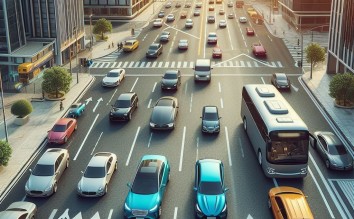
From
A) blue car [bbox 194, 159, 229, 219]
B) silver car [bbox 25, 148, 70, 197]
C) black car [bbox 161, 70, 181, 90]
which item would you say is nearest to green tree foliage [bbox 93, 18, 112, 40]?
black car [bbox 161, 70, 181, 90]

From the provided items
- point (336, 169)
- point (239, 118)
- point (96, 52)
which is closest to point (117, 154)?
point (239, 118)

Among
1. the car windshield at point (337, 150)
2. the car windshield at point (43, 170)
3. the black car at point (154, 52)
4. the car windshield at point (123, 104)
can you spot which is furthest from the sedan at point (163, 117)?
the black car at point (154, 52)

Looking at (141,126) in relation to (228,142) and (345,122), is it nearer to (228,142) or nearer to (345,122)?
(228,142)

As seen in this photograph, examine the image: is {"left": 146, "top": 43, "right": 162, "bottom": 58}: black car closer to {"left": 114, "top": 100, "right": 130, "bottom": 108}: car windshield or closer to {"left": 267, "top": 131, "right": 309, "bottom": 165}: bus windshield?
{"left": 114, "top": 100, "right": 130, "bottom": 108}: car windshield

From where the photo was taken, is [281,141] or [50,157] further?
[50,157]

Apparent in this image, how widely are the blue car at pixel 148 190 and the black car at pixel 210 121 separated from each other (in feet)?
33.4

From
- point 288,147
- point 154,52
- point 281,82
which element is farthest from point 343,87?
point 154,52

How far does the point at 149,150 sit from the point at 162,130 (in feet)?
15.3

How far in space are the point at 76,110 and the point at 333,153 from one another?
27159mm

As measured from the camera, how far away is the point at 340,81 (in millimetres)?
50969

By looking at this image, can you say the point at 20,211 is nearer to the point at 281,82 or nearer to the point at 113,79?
the point at 113,79

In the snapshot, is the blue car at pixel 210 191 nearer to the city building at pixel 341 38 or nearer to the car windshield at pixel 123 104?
the car windshield at pixel 123 104

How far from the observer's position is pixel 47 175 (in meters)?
35.6

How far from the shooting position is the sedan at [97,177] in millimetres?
34250
